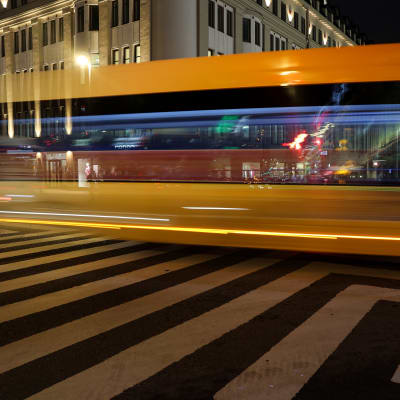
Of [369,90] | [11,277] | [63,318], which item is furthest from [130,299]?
[369,90]

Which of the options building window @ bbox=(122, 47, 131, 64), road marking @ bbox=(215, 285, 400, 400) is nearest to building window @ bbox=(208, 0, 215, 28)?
building window @ bbox=(122, 47, 131, 64)

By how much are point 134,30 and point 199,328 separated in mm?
32423

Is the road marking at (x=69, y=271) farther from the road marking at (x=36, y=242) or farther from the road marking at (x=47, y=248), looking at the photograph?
the road marking at (x=36, y=242)

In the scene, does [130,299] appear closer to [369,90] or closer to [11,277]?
[11,277]

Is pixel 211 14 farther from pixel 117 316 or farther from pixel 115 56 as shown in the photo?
pixel 117 316

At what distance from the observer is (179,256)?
9.88m

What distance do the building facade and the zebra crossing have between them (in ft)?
84.8

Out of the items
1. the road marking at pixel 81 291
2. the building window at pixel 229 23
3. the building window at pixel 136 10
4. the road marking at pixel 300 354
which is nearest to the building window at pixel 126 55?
the building window at pixel 136 10

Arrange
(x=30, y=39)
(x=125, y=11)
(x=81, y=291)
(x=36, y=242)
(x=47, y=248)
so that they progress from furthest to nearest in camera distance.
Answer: (x=30, y=39) < (x=125, y=11) < (x=36, y=242) < (x=47, y=248) < (x=81, y=291)

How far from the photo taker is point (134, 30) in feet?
115

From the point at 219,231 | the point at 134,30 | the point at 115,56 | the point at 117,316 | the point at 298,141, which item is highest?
the point at 134,30

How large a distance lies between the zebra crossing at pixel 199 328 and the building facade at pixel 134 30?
25.8m

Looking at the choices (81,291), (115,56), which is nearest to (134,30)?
(115,56)

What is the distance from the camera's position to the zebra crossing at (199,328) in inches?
160
